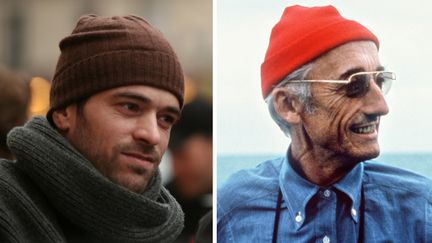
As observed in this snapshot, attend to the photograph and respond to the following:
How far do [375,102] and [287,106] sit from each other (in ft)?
0.97

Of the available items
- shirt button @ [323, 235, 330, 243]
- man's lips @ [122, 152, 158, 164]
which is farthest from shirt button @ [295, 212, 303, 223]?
man's lips @ [122, 152, 158, 164]

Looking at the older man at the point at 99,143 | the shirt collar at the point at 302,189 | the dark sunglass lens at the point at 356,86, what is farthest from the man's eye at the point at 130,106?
the dark sunglass lens at the point at 356,86

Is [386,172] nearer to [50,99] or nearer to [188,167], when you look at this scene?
[188,167]

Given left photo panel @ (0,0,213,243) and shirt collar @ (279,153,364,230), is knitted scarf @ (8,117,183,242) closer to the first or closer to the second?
left photo panel @ (0,0,213,243)

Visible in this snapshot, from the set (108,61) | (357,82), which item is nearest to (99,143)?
(108,61)

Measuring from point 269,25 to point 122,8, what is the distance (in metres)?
0.59

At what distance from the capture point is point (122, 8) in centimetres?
302

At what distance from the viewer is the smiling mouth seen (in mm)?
2705

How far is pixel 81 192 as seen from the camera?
2.48 metres

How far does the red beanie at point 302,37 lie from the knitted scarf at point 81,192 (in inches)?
23.8

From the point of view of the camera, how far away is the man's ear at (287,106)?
8.98ft

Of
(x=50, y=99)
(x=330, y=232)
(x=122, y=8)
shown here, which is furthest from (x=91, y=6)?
(x=330, y=232)

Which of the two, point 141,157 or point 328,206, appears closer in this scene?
point 141,157

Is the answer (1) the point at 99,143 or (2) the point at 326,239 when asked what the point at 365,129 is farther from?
(1) the point at 99,143
